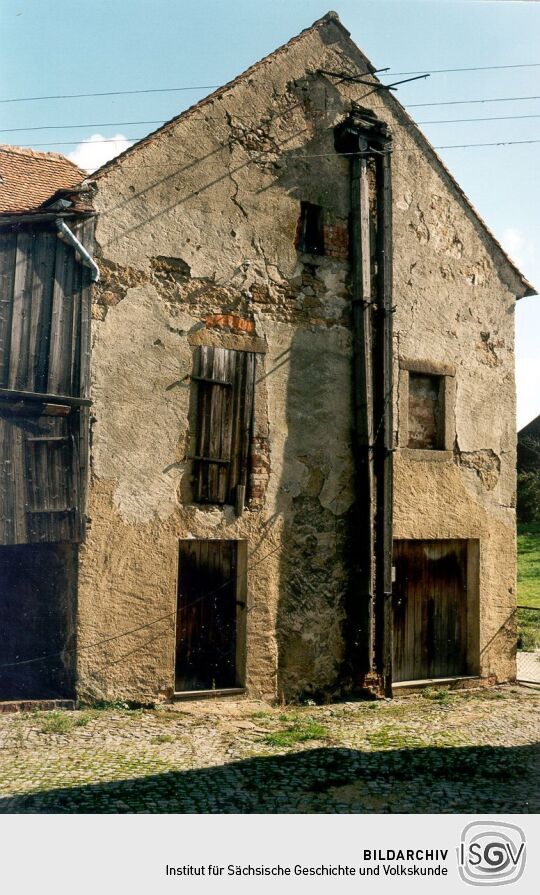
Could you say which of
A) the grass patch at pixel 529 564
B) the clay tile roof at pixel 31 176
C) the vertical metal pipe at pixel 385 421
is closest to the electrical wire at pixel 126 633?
the vertical metal pipe at pixel 385 421

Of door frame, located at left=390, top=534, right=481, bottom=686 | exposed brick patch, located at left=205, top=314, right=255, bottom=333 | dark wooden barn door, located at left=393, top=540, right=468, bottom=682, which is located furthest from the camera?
door frame, located at left=390, top=534, right=481, bottom=686

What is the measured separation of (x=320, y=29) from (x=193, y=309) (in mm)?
4362

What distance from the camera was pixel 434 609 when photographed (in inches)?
451

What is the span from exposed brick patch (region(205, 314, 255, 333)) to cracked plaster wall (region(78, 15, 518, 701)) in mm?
29

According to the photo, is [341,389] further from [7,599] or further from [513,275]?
[7,599]

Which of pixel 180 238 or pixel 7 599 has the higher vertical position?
pixel 180 238

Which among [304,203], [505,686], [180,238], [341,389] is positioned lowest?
[505,686]

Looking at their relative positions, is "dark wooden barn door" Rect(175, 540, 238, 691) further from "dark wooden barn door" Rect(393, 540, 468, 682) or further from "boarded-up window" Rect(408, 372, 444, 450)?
"boarded-up window" Rect(408, 372, 444, 450)

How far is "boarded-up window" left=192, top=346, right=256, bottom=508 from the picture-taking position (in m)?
9.52

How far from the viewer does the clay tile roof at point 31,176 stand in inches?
447

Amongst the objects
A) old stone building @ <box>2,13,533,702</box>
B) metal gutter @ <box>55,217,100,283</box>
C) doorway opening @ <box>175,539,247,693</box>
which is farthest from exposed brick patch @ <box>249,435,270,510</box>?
metal gutter @ <box>55,217,100,283</box>
